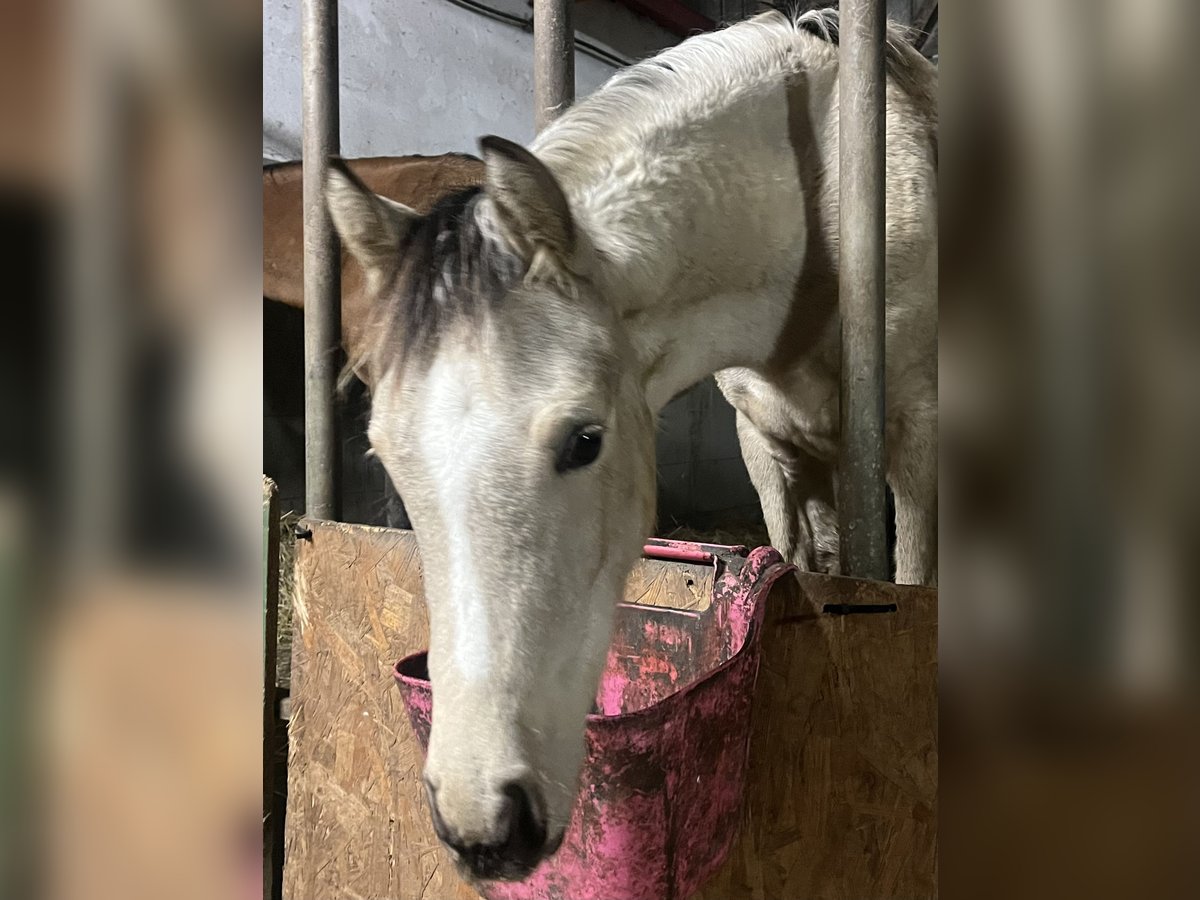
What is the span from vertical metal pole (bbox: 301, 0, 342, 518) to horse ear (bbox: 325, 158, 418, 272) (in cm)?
46

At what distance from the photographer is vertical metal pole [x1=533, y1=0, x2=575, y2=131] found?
46.2 inches

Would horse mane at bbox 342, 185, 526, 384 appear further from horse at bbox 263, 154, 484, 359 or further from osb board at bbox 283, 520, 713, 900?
horse at bbox 263, 154, 484, 359

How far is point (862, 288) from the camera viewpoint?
853mm

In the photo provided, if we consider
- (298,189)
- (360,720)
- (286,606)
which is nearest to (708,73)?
(360,720)

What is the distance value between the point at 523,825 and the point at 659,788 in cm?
14

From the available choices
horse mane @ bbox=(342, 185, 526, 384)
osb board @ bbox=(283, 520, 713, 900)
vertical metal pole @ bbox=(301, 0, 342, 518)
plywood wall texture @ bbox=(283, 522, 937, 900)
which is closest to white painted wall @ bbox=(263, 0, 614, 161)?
vertical metal pole @ bbox=(301, 0, 342, 518)

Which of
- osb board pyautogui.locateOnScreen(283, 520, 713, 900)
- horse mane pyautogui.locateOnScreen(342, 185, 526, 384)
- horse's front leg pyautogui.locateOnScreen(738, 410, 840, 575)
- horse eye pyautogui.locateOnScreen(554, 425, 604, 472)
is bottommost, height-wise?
osb board pyautogui.locateOnScreen(283, 520, 713, 900)
